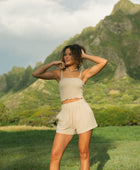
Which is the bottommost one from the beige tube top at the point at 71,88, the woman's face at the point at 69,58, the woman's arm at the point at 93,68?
the beige tube top at the point at 71,88

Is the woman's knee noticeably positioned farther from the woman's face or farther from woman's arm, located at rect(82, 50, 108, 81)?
the woman's face

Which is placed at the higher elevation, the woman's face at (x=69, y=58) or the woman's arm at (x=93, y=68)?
the woman's face at (x=69, y=58)

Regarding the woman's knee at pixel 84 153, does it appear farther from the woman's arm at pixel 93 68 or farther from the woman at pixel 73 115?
the woman's arm at pixel 93 68

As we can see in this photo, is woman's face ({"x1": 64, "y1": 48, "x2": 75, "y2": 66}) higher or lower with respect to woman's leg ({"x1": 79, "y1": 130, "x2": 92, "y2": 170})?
higher

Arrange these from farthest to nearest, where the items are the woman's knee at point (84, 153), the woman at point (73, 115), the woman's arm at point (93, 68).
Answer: the woman's arm at point (93, 68), the woman's knee at point (84, 153), the woman at point (73, 115)

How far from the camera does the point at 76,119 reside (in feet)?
12.8

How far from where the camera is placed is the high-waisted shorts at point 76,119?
387 centimetres

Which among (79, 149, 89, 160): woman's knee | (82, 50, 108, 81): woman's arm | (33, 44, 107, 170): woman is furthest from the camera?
(82, 50, 108, 81): woman's arm

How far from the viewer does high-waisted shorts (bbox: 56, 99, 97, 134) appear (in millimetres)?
3871

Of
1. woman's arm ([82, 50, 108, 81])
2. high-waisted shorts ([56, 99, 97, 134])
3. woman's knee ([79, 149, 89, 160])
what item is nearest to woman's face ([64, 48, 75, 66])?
woman's arm ([82, 50, 108, 81])

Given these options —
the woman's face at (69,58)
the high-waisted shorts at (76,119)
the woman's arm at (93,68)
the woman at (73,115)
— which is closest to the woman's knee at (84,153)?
the woman at (73,115)

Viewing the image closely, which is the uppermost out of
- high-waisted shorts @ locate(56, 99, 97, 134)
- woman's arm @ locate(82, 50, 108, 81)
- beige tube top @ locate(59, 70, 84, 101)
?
woman's arm @ locate(82, 50, 108, 81)

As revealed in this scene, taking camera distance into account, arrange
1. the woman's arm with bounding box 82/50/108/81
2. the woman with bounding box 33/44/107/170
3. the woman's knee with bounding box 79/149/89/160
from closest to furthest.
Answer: the woman with bounding box 33/44/107/170, the woman's knee with bounding box 79/149/89/160, the woman's arm with bounding box 82/50/108/81

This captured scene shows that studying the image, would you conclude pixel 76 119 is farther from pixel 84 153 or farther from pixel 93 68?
pixel 93 68
